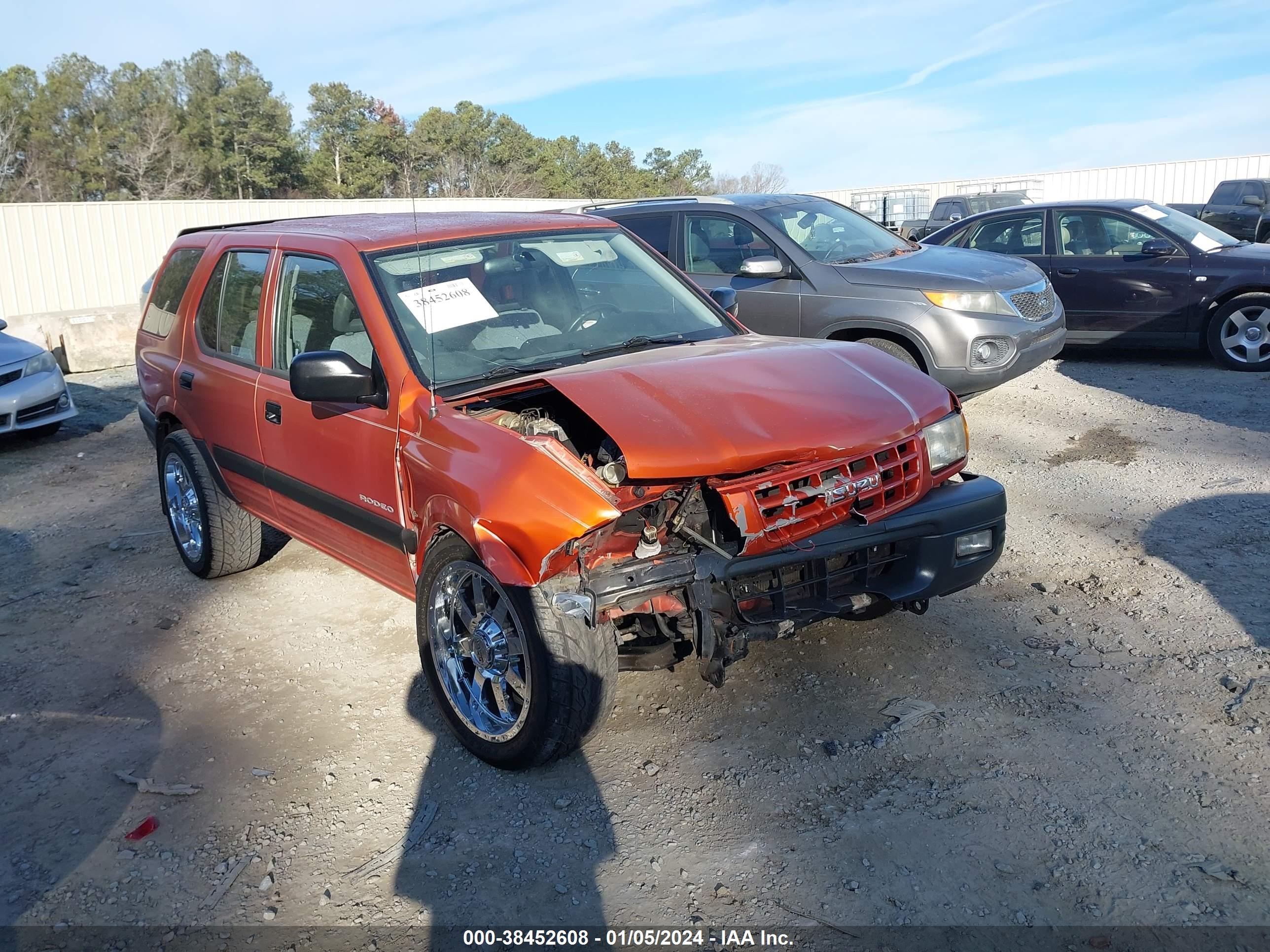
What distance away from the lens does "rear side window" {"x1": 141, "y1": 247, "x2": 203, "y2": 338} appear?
538 centimetres

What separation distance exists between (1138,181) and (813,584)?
32.2 m

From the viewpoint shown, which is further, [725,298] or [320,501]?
[725,298]

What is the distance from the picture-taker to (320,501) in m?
4.23

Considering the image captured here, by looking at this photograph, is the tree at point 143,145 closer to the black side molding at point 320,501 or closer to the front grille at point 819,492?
the black side molding at point 320,501

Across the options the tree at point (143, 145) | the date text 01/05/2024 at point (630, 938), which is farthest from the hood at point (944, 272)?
the tree at point (143, 145)

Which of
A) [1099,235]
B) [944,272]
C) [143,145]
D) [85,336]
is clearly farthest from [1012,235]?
[143,145]

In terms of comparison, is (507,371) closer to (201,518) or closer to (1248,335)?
(201,518)

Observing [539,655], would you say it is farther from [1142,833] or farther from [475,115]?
[475,115]

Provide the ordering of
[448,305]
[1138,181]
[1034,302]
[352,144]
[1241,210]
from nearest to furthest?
[448,305], [1034,302], [1241,210], [352,144], [1138,181]

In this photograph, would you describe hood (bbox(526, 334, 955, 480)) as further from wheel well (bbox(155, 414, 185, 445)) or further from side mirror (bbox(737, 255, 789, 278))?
side mirror (bbox(737, 255, 789, 278))

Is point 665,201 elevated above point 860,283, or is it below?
above

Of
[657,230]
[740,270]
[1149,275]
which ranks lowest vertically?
[1149,275]

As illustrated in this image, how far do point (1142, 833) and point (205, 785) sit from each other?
3061 mm

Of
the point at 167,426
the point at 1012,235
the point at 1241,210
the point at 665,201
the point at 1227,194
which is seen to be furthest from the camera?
the point at 1227,194
